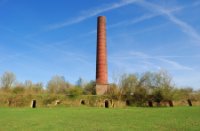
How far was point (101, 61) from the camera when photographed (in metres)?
43.4

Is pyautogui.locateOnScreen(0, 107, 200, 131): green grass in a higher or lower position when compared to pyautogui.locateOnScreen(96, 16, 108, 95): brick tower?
lower

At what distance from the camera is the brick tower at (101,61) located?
42906 mm

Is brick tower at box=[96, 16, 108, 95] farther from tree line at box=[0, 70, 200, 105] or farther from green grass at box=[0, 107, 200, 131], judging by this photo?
green grass at box=[0, 107, 200, 131]

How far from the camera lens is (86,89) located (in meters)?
49.0

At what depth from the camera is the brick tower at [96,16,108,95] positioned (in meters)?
42.9

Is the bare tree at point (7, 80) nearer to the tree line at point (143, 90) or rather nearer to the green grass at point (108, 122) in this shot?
the tree line at point (143, 90)

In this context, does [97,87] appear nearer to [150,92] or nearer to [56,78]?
[150,92]

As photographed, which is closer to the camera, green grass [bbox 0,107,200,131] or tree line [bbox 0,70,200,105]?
green grass [bbox 0,107,200,131]

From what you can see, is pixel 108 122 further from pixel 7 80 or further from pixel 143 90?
pixel 7 80

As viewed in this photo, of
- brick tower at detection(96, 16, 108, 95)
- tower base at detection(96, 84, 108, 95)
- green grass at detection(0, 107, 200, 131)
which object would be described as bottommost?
green grass at detection(0, 107, 200, 131)

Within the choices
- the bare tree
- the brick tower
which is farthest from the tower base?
the bare tree

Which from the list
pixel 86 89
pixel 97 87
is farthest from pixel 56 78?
pixel 97 87

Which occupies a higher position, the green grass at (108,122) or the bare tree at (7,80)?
the bare tree at (7,80)

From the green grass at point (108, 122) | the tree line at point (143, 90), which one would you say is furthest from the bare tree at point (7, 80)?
the green grass at point (108, 122)
